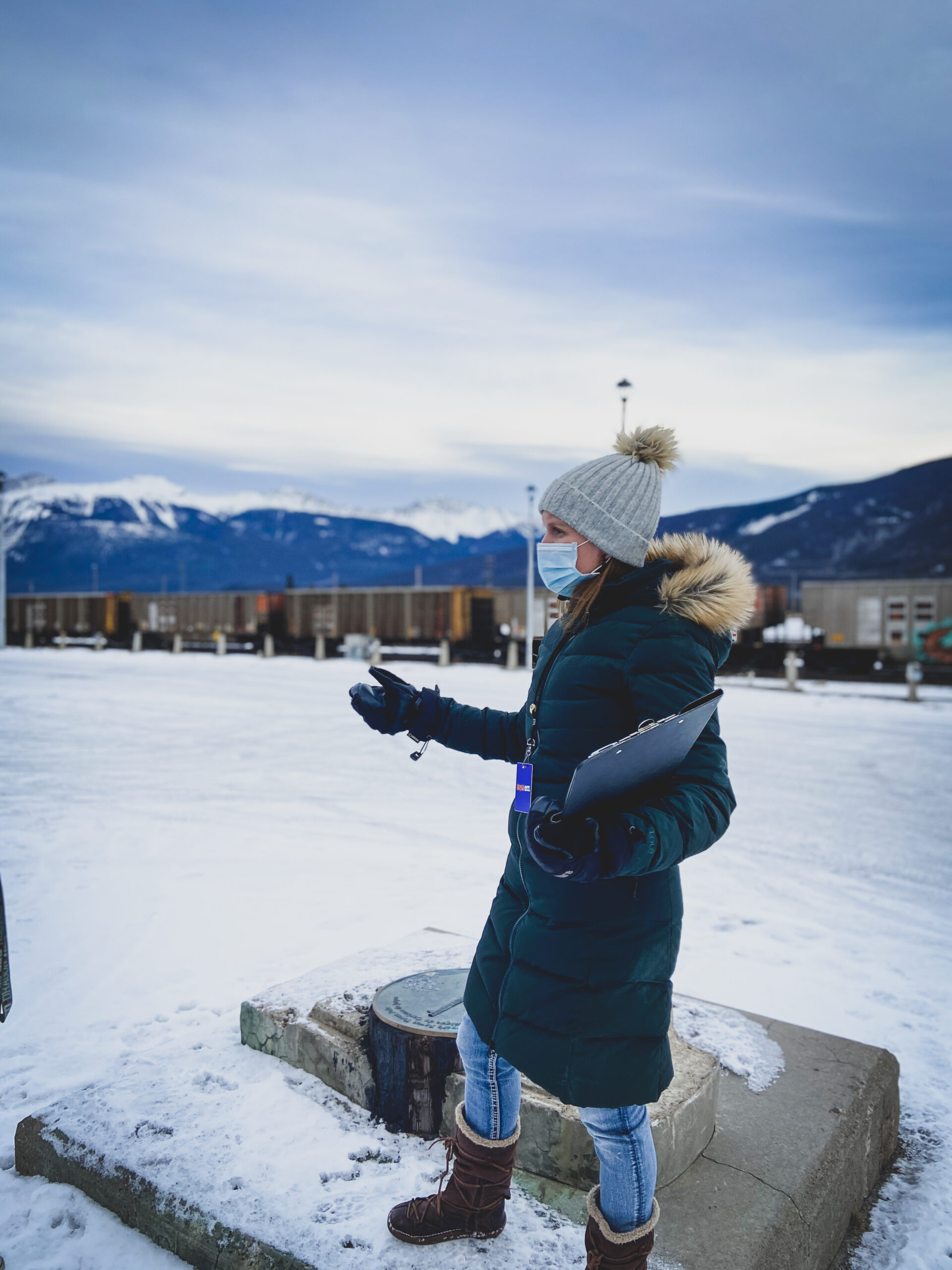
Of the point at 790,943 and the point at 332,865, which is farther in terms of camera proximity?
the point at 332,865

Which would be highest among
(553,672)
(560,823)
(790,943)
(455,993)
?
(553,672)

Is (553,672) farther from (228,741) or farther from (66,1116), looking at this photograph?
(228,741)

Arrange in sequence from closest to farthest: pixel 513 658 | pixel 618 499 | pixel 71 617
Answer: pixel 618 499 < pixel 513 658 < pixel 71 617

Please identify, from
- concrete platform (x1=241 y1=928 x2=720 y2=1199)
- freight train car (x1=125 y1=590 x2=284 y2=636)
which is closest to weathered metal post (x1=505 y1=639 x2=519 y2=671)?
freight train car (x1=125 y1=590 x2=284 y2=636)

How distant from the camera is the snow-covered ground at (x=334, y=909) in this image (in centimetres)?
269

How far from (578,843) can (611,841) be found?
0.07m

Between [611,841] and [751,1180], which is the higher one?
[611,841]

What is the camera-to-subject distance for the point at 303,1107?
2.86 metres

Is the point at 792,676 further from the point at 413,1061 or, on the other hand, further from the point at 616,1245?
the point at 616,1245

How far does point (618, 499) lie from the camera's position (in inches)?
77.9

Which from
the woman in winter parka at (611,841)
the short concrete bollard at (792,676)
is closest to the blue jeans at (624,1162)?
the woman in winter parka at (611,841)

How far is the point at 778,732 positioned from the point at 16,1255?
11.6m

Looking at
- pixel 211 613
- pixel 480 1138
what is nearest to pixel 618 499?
pixel 480 1138

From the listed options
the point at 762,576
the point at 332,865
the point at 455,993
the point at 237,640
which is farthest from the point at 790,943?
the point at 762,576
